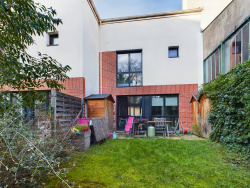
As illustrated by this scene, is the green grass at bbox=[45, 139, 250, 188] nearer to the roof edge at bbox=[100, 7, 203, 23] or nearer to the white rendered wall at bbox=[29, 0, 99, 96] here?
the white rendered wall at bbox=[29, 0, 99, 96]

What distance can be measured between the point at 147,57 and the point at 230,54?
407 cm

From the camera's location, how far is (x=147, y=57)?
27.0 feet

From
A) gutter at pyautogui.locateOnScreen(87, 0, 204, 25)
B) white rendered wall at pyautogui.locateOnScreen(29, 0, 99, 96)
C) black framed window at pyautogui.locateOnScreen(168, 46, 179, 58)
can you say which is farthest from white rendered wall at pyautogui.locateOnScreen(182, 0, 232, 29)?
white rendered wall at pyautogui.locateOnScreen(29, 0, 99, 96)

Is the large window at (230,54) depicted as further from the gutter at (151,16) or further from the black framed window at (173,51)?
the gutter at (151,16)

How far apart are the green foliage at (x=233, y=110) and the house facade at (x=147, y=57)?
9.14 ft

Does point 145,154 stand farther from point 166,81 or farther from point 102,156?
point 166,81

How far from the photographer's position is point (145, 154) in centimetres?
360

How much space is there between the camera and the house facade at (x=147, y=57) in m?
7.52

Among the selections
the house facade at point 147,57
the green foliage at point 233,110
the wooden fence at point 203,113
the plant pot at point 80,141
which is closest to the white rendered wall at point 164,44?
the house facade at point 147,57

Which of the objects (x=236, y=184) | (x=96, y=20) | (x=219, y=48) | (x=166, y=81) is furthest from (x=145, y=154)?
(x=96, y=20)

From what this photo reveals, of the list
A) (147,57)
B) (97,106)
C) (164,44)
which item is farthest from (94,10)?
(97,106)

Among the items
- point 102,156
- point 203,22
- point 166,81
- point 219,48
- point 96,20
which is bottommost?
point 102,156

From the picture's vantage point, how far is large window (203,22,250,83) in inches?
182

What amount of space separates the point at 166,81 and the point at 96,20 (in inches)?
227
